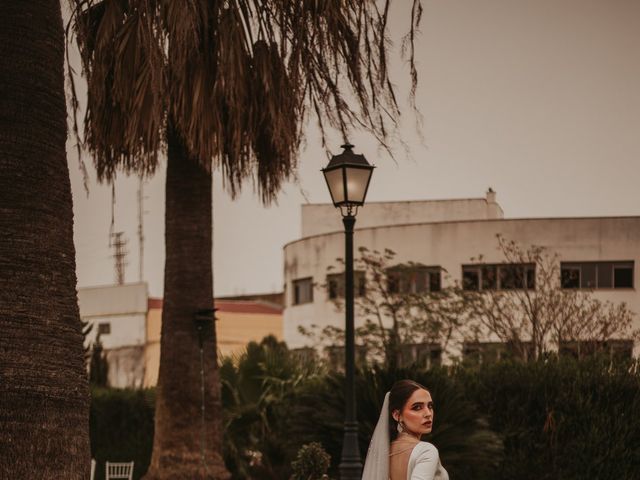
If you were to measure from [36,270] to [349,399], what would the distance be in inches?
265

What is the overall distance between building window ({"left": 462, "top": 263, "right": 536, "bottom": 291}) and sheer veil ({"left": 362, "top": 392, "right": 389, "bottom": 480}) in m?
32.3

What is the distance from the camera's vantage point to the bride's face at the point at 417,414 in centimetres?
644

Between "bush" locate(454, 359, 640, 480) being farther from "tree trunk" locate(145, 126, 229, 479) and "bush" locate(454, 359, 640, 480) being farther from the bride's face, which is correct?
the bride's face

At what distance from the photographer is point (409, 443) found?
6430mm

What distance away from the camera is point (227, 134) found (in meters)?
15.2

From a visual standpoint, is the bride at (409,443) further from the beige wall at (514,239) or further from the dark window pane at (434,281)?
the dark window pane at (434,281)

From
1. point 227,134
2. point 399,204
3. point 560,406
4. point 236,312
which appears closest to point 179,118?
point 227,134

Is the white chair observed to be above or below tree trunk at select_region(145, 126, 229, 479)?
below

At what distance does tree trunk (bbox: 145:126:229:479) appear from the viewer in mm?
15117

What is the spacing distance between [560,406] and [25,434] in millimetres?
11542

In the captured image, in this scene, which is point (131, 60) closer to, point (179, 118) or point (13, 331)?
point (179, 118)

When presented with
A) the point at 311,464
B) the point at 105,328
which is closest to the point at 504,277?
the point at 311,464

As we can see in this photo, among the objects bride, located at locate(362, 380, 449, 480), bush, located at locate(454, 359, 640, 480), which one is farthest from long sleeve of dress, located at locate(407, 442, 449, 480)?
bush, located at locate(454, 359, 640, 480)

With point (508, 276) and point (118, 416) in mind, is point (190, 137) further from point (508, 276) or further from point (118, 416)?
point (508, 276)
